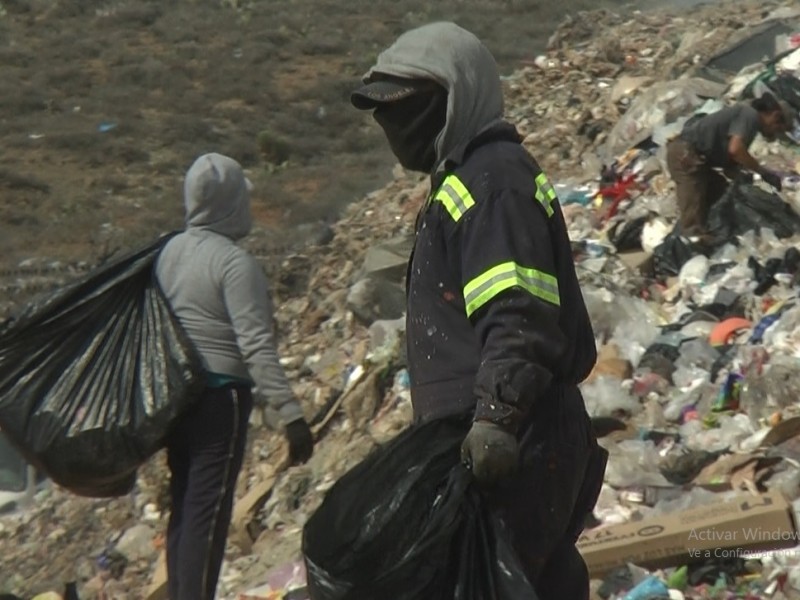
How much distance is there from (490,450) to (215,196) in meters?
1.70

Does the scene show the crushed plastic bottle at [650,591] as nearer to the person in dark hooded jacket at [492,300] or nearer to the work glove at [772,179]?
the person in dark hooded jacket at [492,300]

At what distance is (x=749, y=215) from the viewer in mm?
8312

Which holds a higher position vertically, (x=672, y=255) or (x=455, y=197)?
(x=455, y=197)

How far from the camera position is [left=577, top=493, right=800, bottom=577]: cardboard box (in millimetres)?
4453

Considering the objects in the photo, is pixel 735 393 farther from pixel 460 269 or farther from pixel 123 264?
pixel 460 269

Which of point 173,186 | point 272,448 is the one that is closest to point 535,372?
point 272,448

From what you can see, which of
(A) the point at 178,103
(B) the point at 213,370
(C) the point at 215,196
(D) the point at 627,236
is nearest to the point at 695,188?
(D) the point at 627,236

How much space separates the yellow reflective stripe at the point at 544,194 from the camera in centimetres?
292

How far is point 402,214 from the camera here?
11.0 meters

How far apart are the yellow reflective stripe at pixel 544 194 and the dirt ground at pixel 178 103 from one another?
935 centimetres

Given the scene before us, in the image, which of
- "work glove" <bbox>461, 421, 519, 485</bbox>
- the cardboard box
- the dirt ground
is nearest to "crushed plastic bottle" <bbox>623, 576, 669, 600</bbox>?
the cardboard box

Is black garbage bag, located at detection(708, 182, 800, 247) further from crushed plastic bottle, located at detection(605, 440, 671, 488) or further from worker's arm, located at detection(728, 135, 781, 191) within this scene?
crushed plastic bottle, located at detection(605, 440, 671, 488)

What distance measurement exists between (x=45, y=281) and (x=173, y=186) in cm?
460

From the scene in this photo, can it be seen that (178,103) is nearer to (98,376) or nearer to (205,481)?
(98,376)
